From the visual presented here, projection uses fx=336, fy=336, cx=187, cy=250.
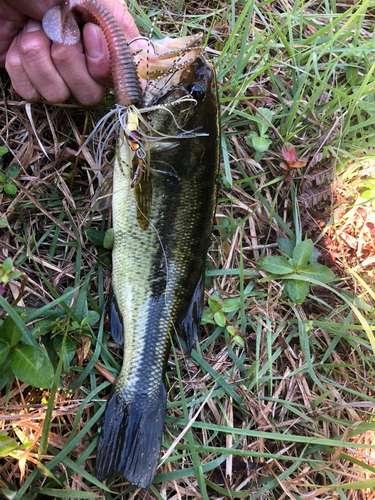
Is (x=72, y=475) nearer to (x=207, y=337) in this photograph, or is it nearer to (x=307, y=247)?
(x=207, y=337)

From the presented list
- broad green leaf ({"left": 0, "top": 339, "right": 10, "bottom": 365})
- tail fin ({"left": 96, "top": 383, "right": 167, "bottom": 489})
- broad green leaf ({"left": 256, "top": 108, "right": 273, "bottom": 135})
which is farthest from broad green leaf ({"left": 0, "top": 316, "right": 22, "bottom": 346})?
broad green leaf ({"left": 256, "top": 108, "right": 273, "bottom": 135})

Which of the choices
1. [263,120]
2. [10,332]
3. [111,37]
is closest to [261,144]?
[263,120]

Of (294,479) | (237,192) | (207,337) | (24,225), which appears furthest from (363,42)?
(294,479)

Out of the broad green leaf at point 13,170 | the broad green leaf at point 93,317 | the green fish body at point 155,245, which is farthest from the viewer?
the broad green leaf at point 13,170

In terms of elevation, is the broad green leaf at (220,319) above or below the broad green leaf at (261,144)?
below

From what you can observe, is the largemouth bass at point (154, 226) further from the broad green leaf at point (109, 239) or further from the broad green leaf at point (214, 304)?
the broad green leaf at point (214, 304)

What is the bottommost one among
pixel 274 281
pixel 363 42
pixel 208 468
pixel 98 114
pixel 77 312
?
pixel 208 468

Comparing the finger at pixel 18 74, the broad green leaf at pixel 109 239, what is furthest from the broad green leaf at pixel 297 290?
the finger at pixel 18 74
